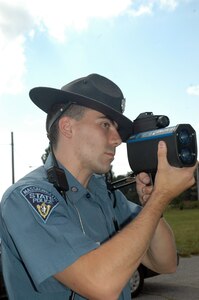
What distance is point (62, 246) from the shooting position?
167 centimetres

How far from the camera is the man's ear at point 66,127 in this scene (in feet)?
6.93

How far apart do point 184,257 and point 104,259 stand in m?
10.9

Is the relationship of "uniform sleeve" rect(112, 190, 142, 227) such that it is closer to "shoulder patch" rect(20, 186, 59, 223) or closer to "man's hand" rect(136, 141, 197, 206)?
"man's hand" rect(136, 141, 197, 206)

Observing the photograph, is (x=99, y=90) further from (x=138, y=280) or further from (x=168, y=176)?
(x=138, y=280)

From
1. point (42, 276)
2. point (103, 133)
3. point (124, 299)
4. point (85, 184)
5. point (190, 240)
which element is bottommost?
point (190, 240)

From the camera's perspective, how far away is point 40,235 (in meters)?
1.66

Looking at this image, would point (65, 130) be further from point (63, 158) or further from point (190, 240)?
point (190, 240)

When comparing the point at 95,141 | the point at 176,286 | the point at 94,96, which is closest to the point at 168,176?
the point at 95,141

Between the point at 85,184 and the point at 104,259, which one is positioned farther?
the point at 85,184

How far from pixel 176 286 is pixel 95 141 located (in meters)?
6.73

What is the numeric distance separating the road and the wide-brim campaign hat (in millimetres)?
5651

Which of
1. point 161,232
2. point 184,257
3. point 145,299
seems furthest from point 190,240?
point 161,232

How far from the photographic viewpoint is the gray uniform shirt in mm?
1652

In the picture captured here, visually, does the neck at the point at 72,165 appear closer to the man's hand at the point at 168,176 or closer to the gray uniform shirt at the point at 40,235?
the gray uniform shirt at the point at 40,235
